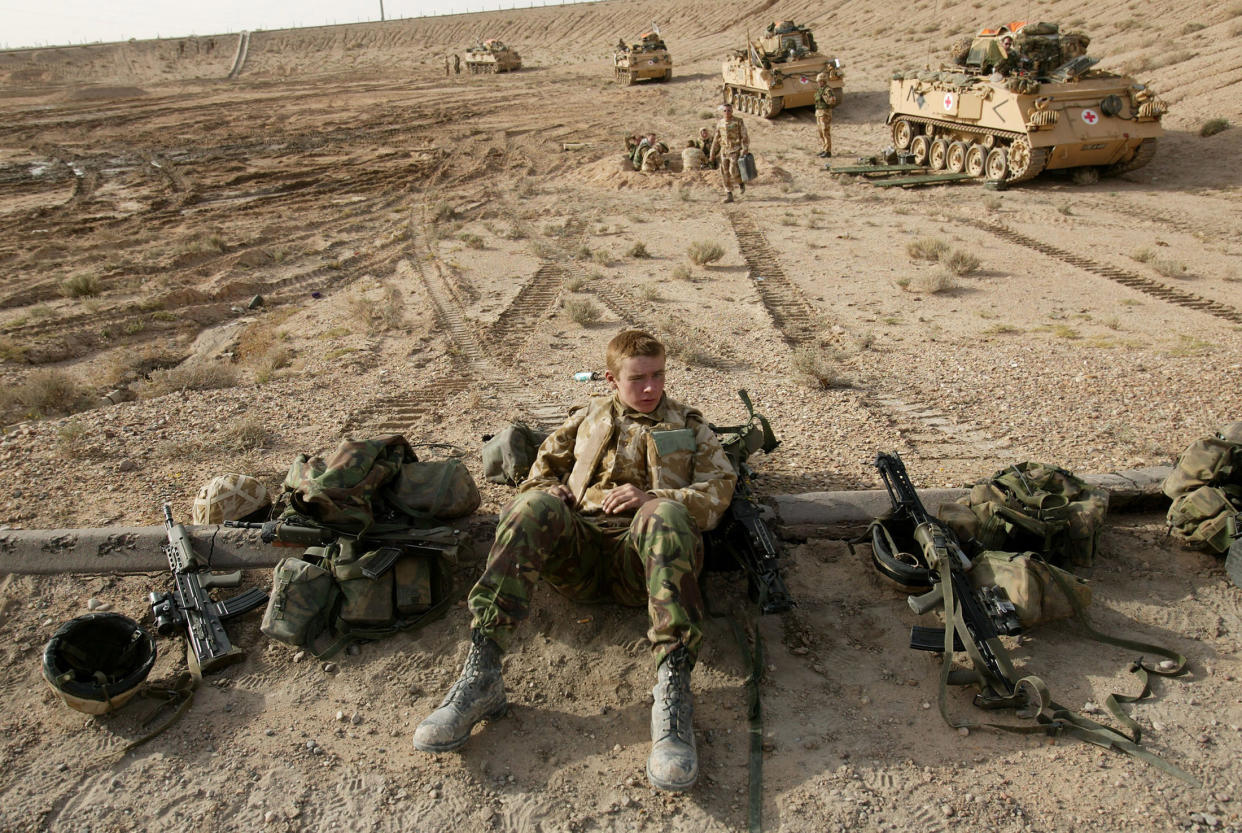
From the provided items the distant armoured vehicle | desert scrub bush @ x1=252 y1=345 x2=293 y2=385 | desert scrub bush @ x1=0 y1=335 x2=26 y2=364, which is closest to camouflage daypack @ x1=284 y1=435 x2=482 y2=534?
desert scrub bush @ x1=252 y1=345 x2=293 y2=385

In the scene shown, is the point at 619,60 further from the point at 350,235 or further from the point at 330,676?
the point at 330,676

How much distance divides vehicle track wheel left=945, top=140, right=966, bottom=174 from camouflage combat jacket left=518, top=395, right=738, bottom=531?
46.3 feet

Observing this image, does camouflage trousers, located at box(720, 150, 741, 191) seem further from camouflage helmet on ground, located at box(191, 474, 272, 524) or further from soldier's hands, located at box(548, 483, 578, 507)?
soldier's hands, located at box(548, 483, 578, 507)

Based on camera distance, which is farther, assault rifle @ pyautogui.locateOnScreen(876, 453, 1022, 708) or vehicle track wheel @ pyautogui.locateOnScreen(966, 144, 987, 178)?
vehicle track wheel @ pyautogui.locateOnScreen(966, 144, 987, 178)

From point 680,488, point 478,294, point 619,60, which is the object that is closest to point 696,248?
point 478,294

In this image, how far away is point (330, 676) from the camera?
135 inches

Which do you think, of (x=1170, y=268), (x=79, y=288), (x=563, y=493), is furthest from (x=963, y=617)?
(x=79, y=288)

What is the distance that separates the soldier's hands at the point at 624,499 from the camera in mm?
3330

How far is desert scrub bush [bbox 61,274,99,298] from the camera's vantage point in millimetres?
10914

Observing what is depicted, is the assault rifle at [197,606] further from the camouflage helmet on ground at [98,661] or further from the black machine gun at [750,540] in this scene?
the black machine gun at [750,540]

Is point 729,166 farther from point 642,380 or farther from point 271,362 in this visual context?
point 642,380

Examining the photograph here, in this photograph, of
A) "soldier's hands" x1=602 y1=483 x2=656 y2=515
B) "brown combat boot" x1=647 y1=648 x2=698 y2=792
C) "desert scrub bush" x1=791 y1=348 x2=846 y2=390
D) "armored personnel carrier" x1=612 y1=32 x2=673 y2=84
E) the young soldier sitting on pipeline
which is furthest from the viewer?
"armored personnel carrier" x1=612 y1=32 x2=673 y2=84

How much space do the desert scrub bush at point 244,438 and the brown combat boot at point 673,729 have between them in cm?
358

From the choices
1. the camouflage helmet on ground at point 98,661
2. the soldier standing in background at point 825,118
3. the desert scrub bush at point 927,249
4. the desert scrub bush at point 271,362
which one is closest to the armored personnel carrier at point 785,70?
the soldier standing in background at point 825,118
